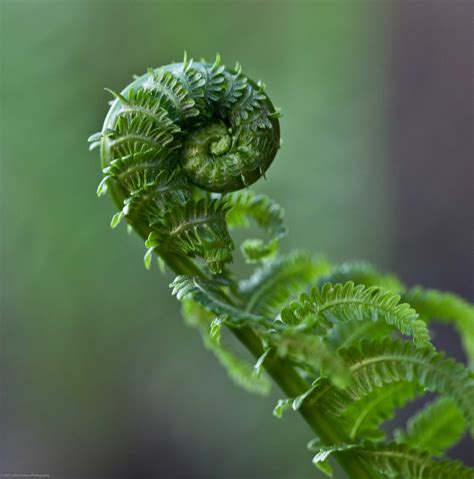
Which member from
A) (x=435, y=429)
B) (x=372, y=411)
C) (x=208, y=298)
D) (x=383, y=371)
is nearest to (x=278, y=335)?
(x=208, y=298)

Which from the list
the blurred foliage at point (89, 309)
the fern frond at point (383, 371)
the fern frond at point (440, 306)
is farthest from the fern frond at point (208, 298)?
the blurred foliage at point (89, 309)

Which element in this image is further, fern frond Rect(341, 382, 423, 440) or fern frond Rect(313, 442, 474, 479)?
fern frond Rect(341, 382, 423, 440)

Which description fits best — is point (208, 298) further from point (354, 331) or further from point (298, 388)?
point (354, 331)

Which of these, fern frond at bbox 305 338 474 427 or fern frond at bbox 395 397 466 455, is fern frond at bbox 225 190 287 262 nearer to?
fern frond at bbox 305 338 474 427

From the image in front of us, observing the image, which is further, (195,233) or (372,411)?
(372,411)

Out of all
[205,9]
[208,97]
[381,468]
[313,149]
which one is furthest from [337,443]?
[205,9]

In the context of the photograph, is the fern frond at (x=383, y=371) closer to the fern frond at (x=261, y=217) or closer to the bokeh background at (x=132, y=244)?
the fern frond at (x=261, y=217)

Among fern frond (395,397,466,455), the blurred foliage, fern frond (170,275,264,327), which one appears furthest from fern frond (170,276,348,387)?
the blurred foliage

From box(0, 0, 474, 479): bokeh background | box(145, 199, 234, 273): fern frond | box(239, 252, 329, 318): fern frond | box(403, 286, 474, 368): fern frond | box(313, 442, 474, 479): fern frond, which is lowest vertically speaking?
box(313, 442, 474, 479): fern frond
